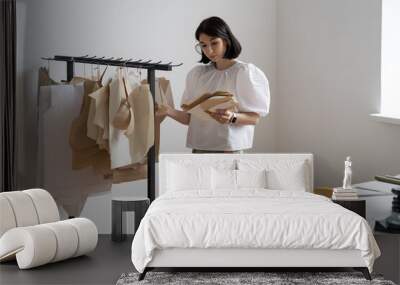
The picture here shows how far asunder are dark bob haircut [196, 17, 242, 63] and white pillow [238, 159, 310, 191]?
0.86 m

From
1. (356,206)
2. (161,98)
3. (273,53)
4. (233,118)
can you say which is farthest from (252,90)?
(356,206)

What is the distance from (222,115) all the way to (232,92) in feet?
0.72

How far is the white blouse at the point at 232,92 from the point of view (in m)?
6.18

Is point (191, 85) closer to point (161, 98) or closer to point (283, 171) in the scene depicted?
point (161, 98)

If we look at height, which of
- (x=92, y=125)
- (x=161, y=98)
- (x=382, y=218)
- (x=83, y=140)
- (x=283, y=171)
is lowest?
(x=382, y=218)

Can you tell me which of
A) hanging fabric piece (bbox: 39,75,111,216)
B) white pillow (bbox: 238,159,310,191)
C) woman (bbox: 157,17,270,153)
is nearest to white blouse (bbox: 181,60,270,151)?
woman (bbox: 157,17,270,153)

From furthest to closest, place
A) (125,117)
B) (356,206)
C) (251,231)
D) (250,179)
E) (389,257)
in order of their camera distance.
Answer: (125,117), (250,179), (356,206), (389,257), (251,231)

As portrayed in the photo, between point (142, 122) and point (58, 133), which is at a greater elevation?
point (142, 122)

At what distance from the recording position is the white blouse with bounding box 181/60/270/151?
6.18 metres

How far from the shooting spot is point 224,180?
593 cm

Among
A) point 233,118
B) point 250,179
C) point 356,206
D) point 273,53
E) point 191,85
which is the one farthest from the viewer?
point 273,53

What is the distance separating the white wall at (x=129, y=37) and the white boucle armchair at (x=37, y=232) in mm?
1257

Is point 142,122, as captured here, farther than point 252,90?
Yes

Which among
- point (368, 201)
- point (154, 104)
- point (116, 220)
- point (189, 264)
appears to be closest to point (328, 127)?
point (368, 201)
